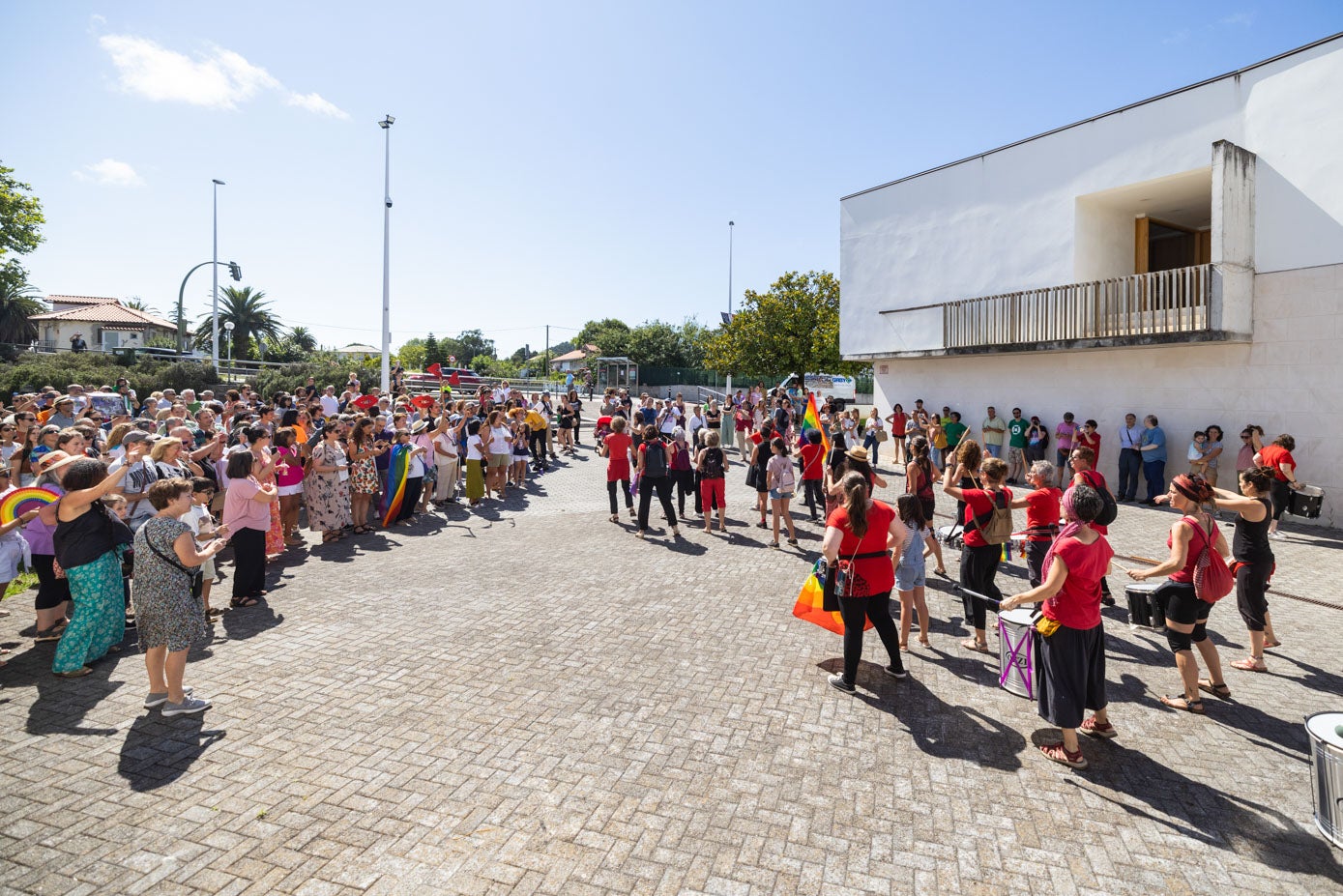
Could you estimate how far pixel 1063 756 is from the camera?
4527 millimetres

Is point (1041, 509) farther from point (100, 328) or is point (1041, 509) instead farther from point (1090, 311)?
point (100, 328)

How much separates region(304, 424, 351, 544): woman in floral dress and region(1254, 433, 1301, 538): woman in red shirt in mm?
13497

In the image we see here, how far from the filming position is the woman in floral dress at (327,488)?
32.8 ft

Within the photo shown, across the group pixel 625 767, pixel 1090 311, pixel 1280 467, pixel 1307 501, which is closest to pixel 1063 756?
pixel 625 767

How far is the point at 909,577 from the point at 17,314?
6419cm

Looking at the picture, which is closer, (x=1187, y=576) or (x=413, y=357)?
(x=1187, y=576)

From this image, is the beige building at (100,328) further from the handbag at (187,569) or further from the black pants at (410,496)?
the handbag at (187,569)

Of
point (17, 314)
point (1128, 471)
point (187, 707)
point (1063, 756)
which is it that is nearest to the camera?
point (1063, 756)

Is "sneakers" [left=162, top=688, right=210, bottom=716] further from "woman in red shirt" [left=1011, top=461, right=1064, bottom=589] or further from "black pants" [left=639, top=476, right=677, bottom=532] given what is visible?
"black pants" [left=639, top=476, right=677, bottom=532]

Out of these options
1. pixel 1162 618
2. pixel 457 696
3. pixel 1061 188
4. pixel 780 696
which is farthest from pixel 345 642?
pixel 1061 188

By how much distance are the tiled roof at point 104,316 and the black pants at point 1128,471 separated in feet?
207

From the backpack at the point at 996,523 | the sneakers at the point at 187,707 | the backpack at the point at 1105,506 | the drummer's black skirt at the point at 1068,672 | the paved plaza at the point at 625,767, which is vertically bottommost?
the paved plaza at the point at 625,767

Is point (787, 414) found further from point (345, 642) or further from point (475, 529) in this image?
point (345, 642)

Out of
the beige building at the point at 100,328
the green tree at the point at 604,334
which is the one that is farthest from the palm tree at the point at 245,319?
the green tree at the point at 604,334
